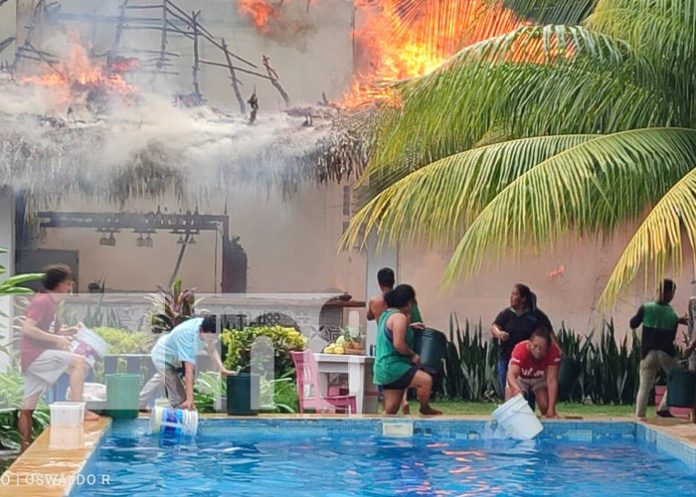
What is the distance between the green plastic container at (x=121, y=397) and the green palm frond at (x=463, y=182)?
290 cm

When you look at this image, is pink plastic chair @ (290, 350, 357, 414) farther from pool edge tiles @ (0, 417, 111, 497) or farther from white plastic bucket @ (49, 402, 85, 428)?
white plastic bucket @ (49, 402, 85, 428)

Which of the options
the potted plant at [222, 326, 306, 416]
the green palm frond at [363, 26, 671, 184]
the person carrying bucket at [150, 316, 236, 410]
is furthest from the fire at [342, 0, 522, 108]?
the person carrying bucket at [150, 316, 236, 410]

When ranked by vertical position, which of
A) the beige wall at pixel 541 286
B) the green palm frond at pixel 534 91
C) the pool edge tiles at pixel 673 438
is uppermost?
the green palm frond at pixel 534 91

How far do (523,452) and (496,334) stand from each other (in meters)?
1.45

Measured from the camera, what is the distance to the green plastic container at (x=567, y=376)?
12.2 metres

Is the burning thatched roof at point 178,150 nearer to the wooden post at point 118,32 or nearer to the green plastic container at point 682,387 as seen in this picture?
the wooden post at point 118,32

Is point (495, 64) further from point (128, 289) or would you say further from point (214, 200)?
point (128, 289)

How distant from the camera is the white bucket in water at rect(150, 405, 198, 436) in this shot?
9.34m

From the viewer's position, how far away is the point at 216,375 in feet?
36.4

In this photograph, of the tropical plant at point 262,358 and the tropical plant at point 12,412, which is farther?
the tropical plant at point 262,358

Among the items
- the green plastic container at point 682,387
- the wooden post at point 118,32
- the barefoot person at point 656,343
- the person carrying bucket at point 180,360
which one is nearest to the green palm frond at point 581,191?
the green plastic container at point 682,387

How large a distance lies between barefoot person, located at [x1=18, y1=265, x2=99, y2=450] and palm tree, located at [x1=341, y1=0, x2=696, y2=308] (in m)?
2.65

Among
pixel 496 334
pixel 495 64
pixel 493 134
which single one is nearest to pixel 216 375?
pixel 496 334

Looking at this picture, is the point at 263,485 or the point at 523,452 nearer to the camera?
the point at 263,485
